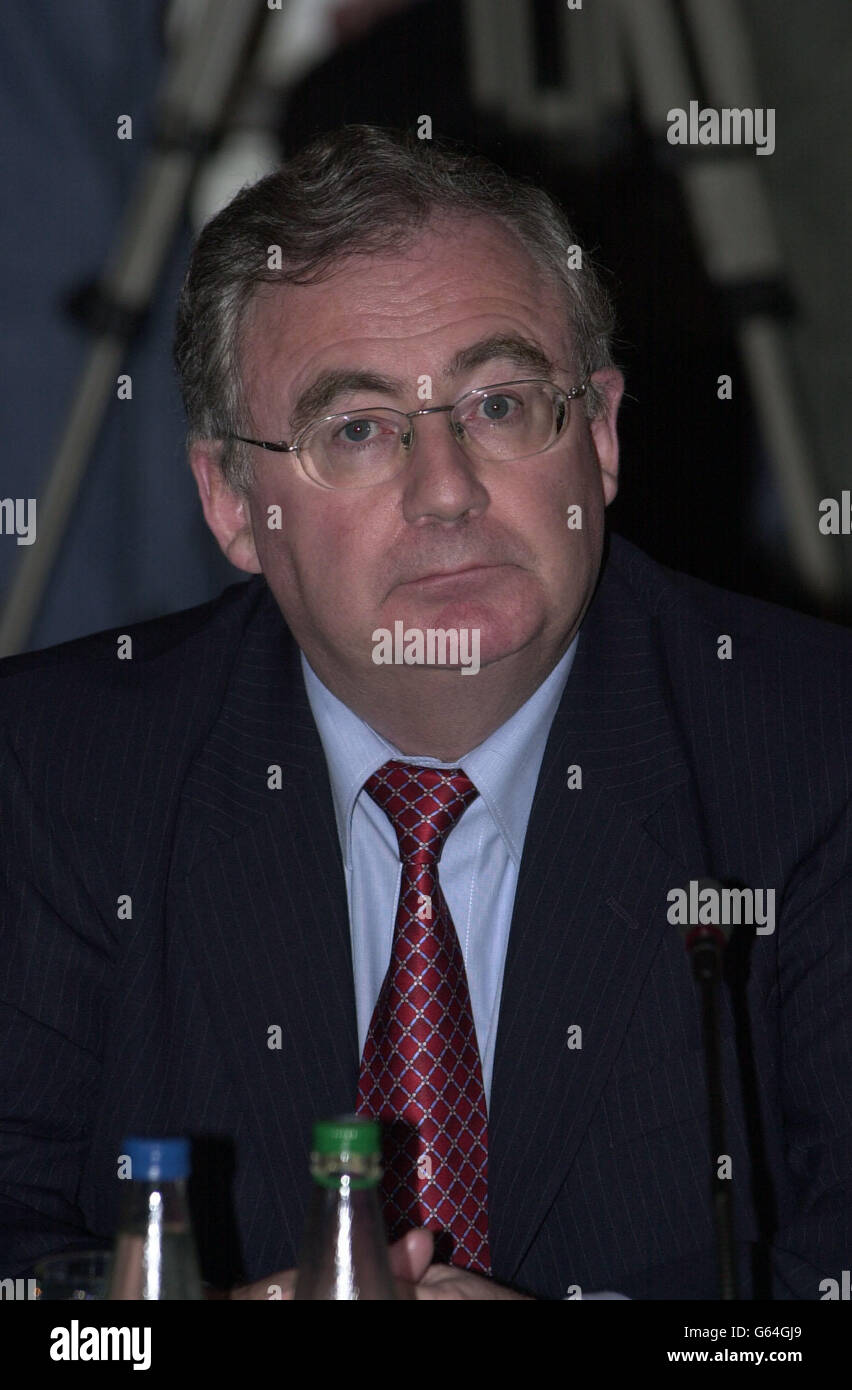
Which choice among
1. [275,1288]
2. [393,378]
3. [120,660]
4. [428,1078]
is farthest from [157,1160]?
[120,660]

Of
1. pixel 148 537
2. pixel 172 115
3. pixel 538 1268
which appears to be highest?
pixel 172 115

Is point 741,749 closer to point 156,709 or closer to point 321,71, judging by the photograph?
point 156,709

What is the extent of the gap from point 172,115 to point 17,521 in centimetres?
90

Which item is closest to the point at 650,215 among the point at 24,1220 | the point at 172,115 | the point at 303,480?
the point at 172,115

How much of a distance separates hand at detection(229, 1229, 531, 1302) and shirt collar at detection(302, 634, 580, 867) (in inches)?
25.8

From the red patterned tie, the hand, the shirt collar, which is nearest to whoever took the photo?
the hand

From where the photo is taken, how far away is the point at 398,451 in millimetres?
2012

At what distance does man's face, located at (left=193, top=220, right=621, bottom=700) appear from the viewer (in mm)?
1956

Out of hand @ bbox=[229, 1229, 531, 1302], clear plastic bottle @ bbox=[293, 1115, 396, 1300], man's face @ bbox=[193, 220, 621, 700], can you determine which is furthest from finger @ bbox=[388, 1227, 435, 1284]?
man's face @ bbox=[193, 220, 621, 700]

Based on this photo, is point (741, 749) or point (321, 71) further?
point (321, 71)

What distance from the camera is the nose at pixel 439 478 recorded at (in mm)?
1928

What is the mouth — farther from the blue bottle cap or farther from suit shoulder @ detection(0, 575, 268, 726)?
the blue bottle cap

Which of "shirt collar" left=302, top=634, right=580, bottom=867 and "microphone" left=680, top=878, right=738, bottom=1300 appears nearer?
"microphone" left=680, top=878, right=738, bottom=1300

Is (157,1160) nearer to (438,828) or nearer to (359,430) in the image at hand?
(438,828)
